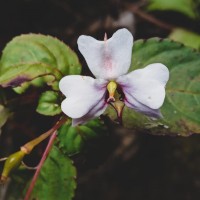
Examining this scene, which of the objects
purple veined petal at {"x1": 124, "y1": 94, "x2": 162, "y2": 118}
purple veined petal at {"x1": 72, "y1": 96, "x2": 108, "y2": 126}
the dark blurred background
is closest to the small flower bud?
purple veined petal at {"x1": 72, "y1": 96, "x2": 108, "y2": 126}

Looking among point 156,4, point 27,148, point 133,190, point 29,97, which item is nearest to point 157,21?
point 156,4

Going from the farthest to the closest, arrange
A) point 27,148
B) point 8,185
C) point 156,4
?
point 156,4
point 8,185
point 27,148

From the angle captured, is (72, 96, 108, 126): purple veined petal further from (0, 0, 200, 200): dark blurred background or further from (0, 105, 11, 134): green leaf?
(0, 0, 200, 200): dark blurred background

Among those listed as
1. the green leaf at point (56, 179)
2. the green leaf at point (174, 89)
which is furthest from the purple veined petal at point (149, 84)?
the green leaf at point (56, 179)

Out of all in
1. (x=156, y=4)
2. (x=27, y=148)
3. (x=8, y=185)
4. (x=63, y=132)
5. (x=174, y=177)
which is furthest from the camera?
(x=174, y=177)

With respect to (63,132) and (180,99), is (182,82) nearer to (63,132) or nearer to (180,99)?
(180,99)

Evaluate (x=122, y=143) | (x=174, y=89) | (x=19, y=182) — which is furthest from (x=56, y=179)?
(x=122, y=143)

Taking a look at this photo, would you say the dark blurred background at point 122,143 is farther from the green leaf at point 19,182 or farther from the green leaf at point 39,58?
the green leaf at point 39,58
